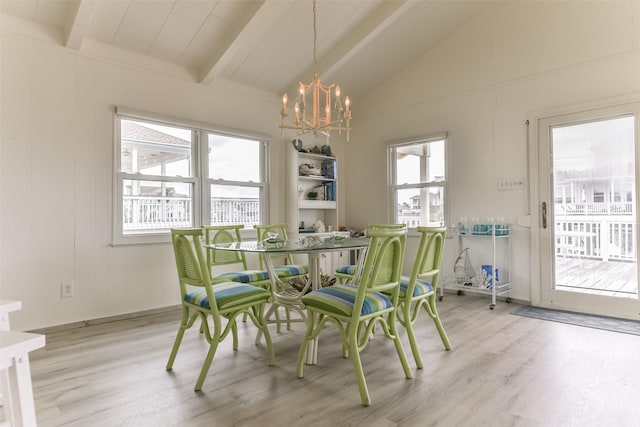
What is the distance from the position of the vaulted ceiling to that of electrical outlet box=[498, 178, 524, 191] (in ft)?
6.50

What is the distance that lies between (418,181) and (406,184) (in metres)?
0.17

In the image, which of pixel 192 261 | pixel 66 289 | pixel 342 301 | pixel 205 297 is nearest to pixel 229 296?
pixel 205 297

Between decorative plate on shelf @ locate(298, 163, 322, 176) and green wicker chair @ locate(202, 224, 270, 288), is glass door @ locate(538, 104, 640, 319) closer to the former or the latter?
decorative plate on shelf @ locate(298, 163, 322, 176)

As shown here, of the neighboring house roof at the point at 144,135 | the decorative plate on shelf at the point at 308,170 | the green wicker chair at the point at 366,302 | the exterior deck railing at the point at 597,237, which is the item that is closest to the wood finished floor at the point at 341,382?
the green wicker chair at the point at 366,302

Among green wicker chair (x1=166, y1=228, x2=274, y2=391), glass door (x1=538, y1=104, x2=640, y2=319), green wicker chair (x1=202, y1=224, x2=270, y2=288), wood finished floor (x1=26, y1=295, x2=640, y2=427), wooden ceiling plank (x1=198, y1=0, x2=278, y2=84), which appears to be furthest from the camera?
glass door (x1=538, y1=104, x2=640, y2=319)

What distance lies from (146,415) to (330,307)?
1083mm

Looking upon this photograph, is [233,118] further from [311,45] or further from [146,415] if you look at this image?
[146,415]

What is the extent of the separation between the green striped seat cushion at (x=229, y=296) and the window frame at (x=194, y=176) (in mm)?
1588

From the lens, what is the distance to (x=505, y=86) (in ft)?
13.6

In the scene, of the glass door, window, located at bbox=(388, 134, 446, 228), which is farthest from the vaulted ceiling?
the glass door

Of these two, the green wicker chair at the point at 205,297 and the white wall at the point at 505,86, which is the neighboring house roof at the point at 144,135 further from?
the white wall at the point at 505,86

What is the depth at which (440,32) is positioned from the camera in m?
4.53

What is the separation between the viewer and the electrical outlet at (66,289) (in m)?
3.22

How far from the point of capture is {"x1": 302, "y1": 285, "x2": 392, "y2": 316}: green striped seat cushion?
6.84ft
